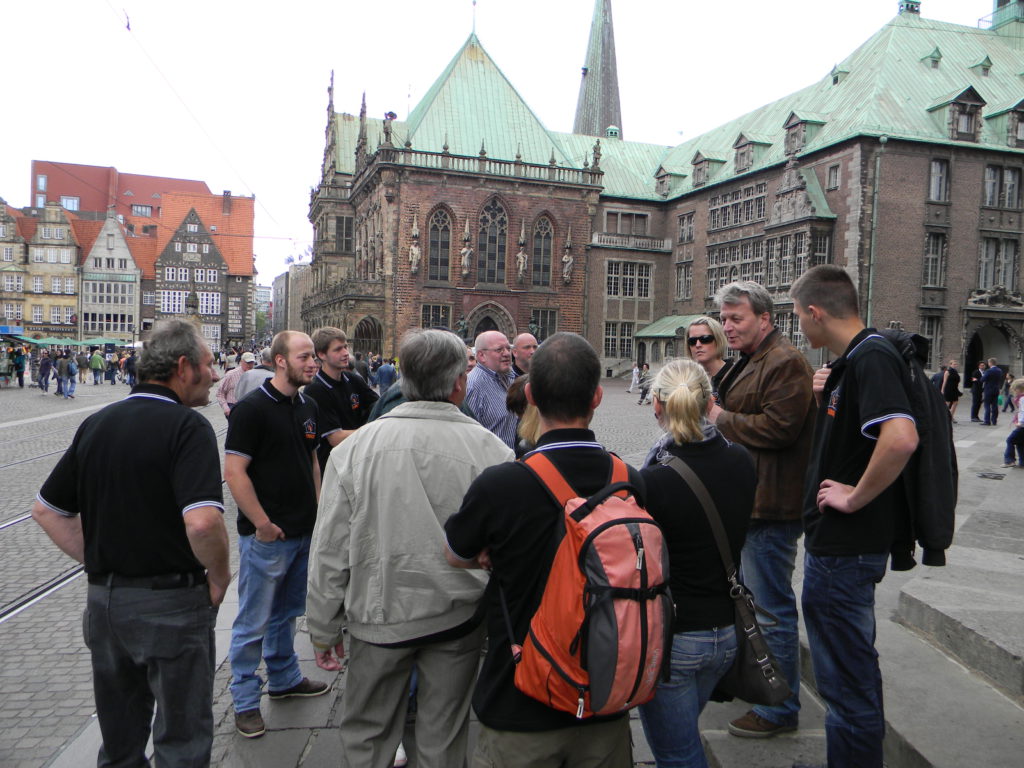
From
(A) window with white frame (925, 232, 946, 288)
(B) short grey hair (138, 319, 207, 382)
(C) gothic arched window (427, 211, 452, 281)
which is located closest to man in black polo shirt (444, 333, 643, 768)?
(B) short grey hair (138, 319, 207, 382)

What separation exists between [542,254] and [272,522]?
40.6m

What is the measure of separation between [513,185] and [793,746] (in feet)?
134

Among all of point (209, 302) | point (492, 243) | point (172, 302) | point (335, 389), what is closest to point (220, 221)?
point (209, 302)

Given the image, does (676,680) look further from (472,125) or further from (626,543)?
(472,125)

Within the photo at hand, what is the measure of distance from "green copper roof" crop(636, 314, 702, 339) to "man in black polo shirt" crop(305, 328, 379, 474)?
121 ft

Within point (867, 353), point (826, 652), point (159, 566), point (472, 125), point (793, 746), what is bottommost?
point (793, 746)

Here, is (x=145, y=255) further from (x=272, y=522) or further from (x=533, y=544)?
(x=533, y=544)

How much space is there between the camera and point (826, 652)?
2934 millimetres

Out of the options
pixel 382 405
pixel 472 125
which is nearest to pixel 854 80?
pixel 472 125

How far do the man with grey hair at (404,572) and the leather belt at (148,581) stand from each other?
0.46 meters

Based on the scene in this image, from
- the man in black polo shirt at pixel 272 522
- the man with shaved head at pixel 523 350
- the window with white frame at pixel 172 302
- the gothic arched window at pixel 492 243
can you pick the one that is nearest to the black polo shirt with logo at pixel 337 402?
the man in black polo shirt at pixel 272 522

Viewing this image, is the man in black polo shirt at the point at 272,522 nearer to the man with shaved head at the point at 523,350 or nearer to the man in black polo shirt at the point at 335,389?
the man in black polo shirt at the point at 335,389

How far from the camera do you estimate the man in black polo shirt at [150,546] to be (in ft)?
9.11

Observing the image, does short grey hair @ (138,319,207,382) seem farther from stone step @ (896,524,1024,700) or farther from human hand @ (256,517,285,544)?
stone step @ (896,524,1024,700)
